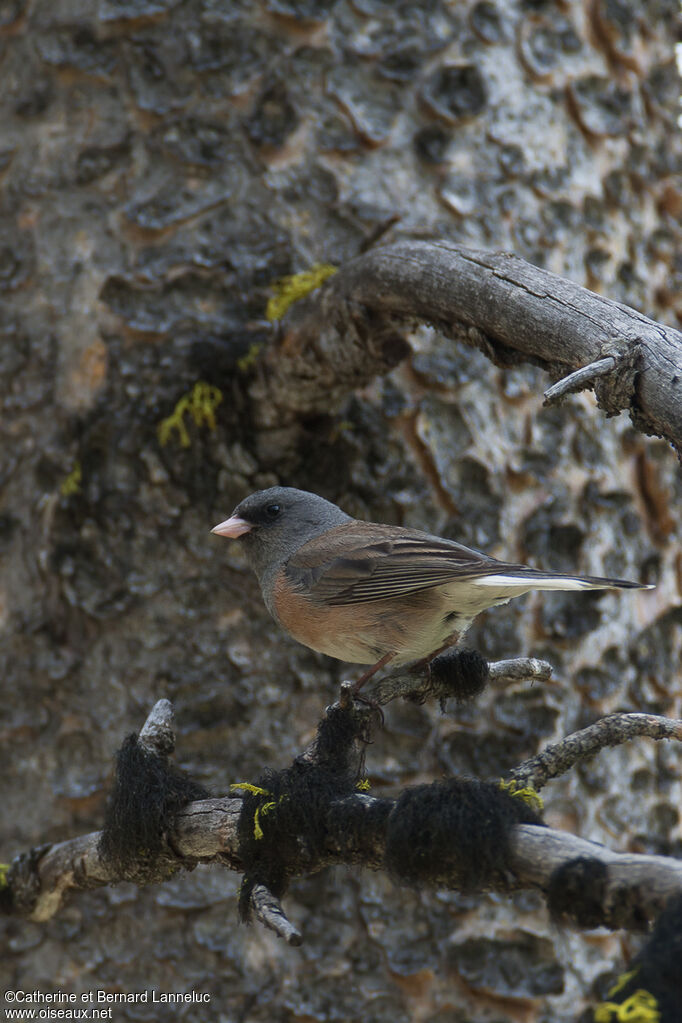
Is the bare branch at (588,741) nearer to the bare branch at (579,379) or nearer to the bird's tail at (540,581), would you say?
the bird's tail at (540,581)

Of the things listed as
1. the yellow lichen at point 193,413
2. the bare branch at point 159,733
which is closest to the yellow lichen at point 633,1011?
the bare branch at point 159,733

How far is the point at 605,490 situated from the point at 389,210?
1.09m

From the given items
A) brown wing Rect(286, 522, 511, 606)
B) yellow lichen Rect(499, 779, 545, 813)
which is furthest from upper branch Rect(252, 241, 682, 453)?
yellow lichen Rect(499, 779, 545, 813)

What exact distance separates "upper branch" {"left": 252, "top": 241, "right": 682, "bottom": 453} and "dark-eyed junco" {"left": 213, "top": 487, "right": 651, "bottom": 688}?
348 mm

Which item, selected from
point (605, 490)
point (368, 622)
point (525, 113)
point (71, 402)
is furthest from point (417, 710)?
point (525, 113)

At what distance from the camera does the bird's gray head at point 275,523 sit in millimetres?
2488

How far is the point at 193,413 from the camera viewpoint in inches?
105

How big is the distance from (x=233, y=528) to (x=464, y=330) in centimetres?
83

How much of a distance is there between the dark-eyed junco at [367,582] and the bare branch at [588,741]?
0.41 meters

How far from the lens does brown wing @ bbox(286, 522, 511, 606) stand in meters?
2.06

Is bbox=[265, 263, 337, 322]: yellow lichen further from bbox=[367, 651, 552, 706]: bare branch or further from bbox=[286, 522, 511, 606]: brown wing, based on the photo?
bbox=[367, 651, 552, 706]: bare branch

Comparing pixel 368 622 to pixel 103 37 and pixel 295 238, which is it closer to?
pixel 295 238

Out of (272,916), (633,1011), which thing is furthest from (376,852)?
(633,1011)

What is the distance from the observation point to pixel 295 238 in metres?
2.78
